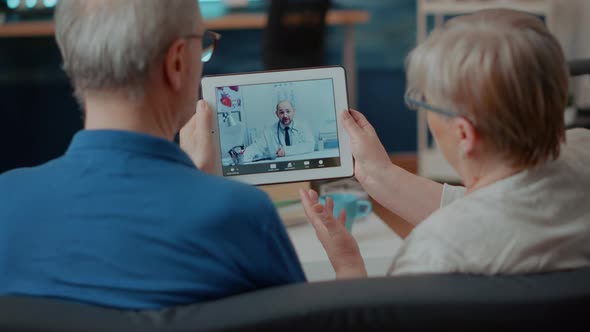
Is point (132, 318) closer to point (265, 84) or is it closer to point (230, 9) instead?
point (265, 84)

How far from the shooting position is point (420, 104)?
906 millimetres

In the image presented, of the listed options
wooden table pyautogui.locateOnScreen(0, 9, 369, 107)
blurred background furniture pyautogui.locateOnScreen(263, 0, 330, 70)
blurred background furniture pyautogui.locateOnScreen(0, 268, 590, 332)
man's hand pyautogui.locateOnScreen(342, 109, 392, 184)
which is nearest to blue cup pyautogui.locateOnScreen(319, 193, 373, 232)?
man's hand pyautogui.locateOnScreen(342, 109, 392, 184)

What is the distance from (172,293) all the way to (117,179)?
138 mm

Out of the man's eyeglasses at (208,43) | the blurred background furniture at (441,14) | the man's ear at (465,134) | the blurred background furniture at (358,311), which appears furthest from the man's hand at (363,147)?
the blurred background furniture at (441,14)

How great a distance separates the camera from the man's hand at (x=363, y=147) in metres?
1.25

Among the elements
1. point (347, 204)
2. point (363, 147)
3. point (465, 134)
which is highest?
point (465, 134)

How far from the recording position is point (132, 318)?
637 millimetres

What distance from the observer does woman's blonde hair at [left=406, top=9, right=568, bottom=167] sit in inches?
31.3

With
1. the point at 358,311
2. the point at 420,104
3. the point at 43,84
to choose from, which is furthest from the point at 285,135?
the point at 43,84

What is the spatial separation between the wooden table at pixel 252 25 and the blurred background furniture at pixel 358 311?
3.44m

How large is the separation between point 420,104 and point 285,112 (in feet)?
1.25

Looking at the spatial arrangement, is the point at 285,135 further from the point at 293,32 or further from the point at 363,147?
the point at 293,32

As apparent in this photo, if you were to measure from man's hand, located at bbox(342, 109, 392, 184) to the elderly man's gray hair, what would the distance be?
45 centimetres

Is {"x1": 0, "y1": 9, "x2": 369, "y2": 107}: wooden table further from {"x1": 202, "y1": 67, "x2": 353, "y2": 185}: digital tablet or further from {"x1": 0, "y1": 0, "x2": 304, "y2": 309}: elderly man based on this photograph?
{"x1": 0, "y1": 0, "x2": 304, "y2": 309}: elderly man
